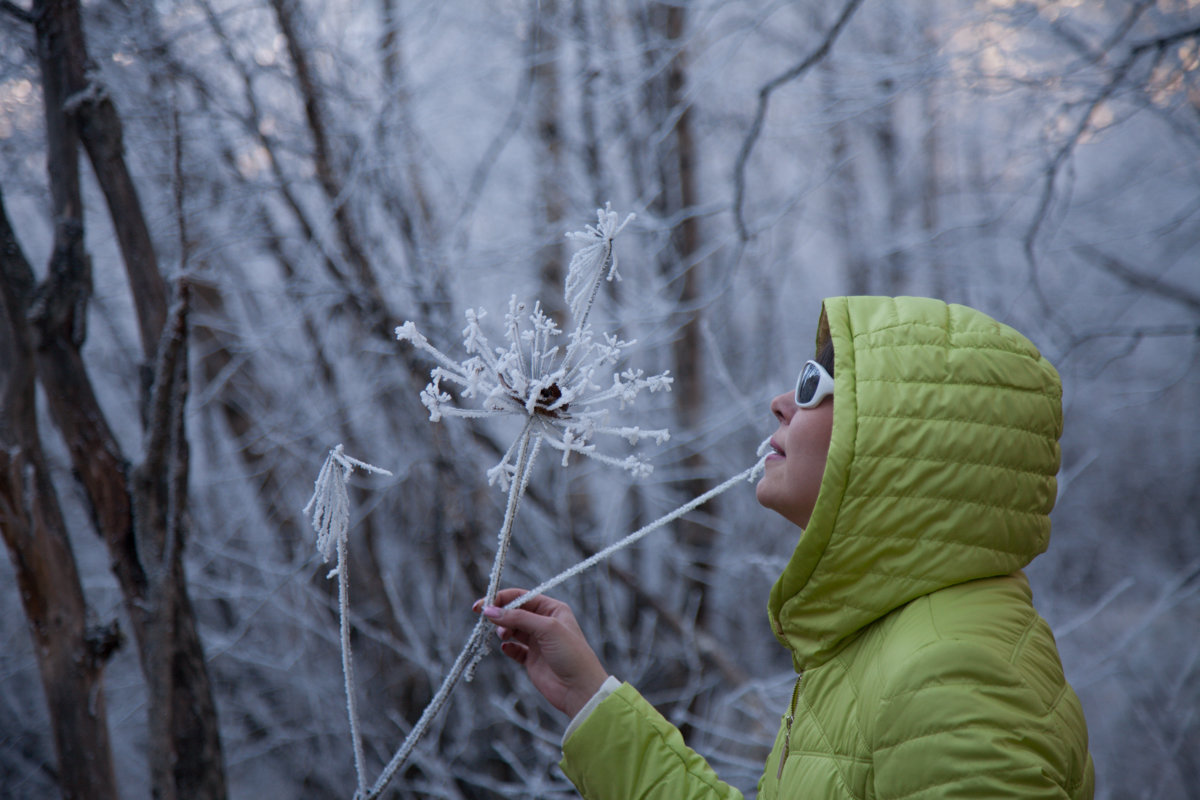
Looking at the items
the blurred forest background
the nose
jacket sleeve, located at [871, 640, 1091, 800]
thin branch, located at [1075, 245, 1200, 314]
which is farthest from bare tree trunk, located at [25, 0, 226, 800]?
thin branch, located at [1075, 245, 1200, 314]

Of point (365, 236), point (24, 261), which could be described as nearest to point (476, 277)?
point (365, 236)

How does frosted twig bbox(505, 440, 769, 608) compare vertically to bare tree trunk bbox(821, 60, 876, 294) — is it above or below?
below

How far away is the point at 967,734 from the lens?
756 millimetres

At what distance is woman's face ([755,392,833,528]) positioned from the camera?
3.23 ft

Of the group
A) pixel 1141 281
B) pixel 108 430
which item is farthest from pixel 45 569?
pixel 1141 281

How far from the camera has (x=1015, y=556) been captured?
93 cm

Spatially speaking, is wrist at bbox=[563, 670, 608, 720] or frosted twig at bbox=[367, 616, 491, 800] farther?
wrist at bbox=[563, 670, 608, 720]

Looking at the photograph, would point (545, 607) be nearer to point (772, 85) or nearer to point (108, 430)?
point (108, 430)

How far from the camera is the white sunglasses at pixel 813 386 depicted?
986 mm

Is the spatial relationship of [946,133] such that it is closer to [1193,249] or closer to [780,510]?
[1193,249]

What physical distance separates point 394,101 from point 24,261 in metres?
1.66

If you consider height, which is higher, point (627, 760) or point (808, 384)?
point (808, 384)

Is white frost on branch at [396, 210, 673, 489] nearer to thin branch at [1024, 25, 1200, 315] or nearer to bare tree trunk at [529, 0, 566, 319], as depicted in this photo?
thin branch at [1024, 25, 1200, 315]

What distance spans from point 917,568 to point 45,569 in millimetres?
1342
